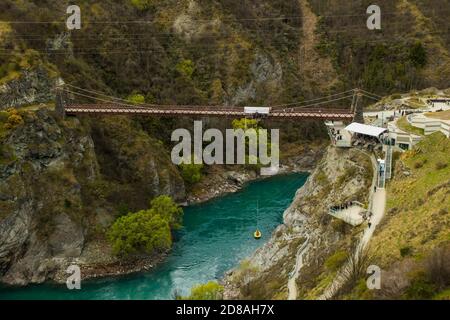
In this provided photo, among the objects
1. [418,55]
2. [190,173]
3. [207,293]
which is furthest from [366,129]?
[418,55]

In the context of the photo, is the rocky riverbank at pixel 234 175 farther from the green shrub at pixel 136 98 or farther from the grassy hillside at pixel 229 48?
the green shrub at pixel 136 98

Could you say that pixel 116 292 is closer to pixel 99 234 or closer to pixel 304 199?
pixel 99 234

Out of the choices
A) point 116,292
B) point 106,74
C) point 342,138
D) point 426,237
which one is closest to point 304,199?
point 342,138

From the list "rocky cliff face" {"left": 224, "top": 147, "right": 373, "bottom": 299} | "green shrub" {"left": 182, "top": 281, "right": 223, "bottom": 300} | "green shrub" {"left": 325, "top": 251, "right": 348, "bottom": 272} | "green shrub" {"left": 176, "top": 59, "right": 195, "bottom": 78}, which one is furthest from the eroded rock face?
"green shrub" {"left": 325, "top": 251, "right": 348, "bottom": 272}

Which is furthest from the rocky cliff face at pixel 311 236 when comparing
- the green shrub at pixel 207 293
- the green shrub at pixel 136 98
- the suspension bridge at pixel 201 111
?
the green shrub at pixel 136 98

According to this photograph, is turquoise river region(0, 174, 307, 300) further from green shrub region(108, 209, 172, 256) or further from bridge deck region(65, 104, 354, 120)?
bridge deck region(65, 104, 354, 120)
